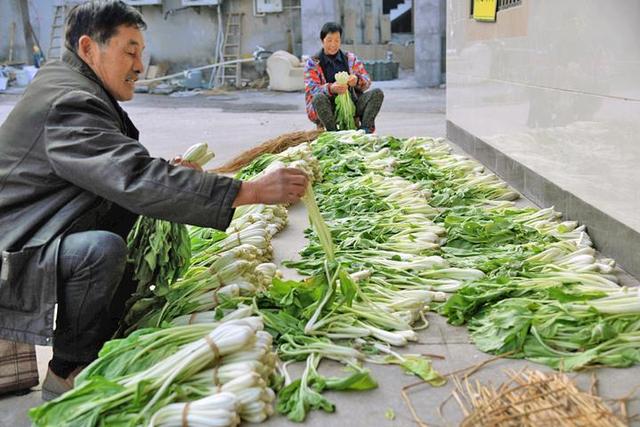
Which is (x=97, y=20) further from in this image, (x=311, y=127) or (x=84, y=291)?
(x=311, y=127)

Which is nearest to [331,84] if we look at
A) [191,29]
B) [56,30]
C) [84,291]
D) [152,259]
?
[152,259]

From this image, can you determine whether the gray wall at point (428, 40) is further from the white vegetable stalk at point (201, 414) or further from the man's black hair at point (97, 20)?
the white vegetable stalk at point (201, 414)

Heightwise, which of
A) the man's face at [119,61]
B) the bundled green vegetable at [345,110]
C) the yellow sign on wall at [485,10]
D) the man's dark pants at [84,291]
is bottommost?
the man's dark pants at [84,291]

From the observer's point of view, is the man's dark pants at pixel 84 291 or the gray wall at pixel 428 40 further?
the gray wall at pixel 428 40

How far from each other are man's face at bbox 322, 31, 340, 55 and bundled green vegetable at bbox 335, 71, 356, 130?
0.96ft

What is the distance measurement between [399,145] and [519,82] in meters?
1.64

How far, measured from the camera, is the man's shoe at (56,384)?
9.34ft

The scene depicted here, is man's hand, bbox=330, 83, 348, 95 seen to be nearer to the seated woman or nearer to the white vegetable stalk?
the seated woman

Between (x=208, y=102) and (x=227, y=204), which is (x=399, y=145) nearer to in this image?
(x=227, y=204)

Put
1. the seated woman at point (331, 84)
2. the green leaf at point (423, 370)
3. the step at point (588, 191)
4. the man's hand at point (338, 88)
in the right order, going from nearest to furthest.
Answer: the green leaf at point (423, 370)
the step at point (588, 191)
the man's hand at point (338, 88)
the seated woman at point (331, 84)

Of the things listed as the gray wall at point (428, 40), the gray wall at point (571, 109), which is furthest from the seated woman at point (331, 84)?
the gray wall at point (428, 40)

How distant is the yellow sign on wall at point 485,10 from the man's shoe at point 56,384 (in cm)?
510

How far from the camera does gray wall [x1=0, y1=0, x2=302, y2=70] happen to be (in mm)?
20547

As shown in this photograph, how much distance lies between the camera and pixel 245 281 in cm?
328
